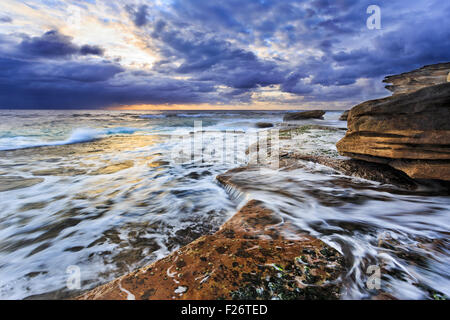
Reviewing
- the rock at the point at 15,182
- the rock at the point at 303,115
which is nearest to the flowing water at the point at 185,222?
the rock at the point at 15,182

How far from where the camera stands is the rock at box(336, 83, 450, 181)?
3.04 metres

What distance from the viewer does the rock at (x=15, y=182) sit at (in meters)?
4.79

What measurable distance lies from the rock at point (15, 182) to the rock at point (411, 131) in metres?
8.13

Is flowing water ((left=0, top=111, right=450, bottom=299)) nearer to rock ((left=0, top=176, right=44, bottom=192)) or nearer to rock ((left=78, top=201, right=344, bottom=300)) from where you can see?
rock ((left=0, top=176, right=44, bottom=192))

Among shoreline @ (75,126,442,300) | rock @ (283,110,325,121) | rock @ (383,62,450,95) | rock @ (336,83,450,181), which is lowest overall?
shoreline @ (75,126,442,300)

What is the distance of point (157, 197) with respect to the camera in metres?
4.00

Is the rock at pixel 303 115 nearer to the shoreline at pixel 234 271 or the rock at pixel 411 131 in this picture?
the rock at pixel 411 131

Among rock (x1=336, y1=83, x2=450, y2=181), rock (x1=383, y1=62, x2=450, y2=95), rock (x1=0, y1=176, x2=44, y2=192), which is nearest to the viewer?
rock (x1=336, y1=83, x2=450, y2=181)

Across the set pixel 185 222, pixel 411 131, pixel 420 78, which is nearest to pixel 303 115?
pixel 420 78

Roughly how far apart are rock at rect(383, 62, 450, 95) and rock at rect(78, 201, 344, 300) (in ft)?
59.4

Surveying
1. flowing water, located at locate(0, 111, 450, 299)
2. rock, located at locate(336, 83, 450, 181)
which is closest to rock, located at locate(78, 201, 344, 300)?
flowing water, located at locate(0, 111, 450, 299)

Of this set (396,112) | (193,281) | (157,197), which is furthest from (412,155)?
(157,197)

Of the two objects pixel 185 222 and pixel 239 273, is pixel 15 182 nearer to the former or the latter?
pixel 185 222

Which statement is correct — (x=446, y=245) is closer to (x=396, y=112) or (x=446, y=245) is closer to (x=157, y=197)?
(x=396, y=112)
